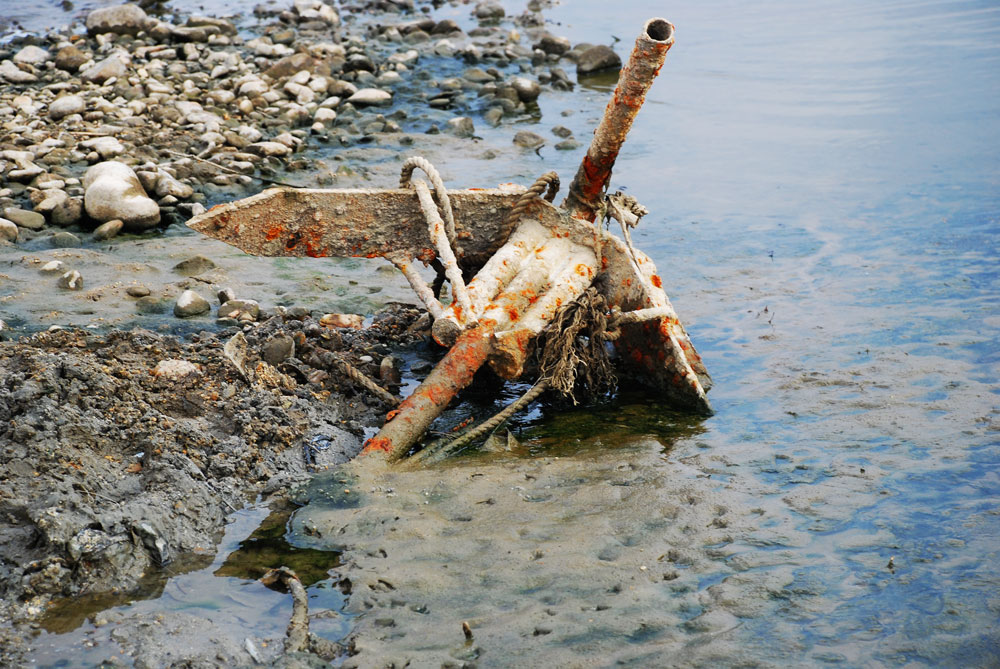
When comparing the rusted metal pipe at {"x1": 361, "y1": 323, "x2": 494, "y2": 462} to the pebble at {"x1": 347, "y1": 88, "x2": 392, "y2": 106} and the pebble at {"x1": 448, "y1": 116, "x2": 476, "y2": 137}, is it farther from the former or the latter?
the pebble at {"x1": 347, "y1": 88, "x2": 392, "y2": 106}

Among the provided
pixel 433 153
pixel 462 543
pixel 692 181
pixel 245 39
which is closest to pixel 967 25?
pixel 692 181

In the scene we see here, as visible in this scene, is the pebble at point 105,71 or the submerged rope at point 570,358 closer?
the submerged rope at point 570,358

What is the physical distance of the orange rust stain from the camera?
4.47 metres

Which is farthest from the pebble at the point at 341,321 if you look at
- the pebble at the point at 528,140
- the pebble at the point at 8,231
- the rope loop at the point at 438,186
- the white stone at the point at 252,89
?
the white stone at the point at 252,89

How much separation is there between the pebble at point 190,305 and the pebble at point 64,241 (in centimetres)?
150

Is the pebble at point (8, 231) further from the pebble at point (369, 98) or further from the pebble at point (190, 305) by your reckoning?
the pebble at point (369, 98)

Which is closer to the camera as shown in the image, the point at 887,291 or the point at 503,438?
the point at 503,438

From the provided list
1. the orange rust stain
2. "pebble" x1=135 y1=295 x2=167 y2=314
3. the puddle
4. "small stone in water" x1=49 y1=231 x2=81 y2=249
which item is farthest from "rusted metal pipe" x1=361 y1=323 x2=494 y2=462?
"small stone in water" x1=49 y1=231 x2=81 y2=249

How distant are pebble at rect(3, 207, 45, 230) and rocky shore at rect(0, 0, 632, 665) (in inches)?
0.7

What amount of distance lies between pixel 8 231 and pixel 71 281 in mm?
1134

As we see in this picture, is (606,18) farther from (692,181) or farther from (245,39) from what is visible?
(692,181)

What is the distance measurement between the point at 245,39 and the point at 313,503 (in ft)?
39.1

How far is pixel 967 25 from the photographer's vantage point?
1566cm

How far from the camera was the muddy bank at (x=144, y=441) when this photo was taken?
343cm
